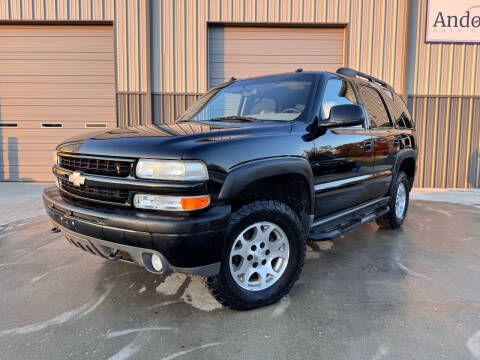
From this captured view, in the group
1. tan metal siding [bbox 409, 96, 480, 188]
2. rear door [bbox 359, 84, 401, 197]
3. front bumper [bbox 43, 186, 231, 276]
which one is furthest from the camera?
tan metal siding [bbox 409, 96, 480, 188]

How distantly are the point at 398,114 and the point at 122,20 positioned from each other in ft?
21.2

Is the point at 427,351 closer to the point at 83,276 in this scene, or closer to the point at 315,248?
the point at 315,248

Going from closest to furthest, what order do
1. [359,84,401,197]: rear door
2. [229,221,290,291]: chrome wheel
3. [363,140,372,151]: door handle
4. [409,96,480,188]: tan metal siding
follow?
[229,221,290,291]: chrome wheel < [363,140,372,151]: door handle < [359,84,401,197]: rear door < [409,96,480,188]: tan metal siding

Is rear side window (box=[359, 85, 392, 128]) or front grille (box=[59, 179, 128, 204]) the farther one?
rear side window (box=[359, 85, 392, 128])

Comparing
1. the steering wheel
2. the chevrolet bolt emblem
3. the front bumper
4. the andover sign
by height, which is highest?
the andover sign

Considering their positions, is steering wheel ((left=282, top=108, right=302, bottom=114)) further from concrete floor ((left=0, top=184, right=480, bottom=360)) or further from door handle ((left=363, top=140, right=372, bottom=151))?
concrete floor ((left=0, top=184, right=480, bottom=360))

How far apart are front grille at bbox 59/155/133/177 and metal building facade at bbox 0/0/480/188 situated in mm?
5707

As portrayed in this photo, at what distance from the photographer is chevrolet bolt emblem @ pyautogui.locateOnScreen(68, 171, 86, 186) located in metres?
2.18

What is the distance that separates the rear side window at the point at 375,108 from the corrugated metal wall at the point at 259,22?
14.4 feet

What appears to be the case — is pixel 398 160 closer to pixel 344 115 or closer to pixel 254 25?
pixel 344 115

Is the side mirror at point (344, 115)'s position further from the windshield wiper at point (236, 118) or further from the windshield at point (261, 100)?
the windshield wiper at point (236, 118)

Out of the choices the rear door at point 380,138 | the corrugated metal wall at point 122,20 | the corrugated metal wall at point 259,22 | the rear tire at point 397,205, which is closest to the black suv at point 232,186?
the rear door at point 380,138

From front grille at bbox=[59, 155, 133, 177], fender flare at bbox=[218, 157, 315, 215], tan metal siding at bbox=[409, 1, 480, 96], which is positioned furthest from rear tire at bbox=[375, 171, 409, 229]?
tan metal siding at bbox=[409, 1, 480, 96]

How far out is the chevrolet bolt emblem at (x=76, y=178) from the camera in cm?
218
